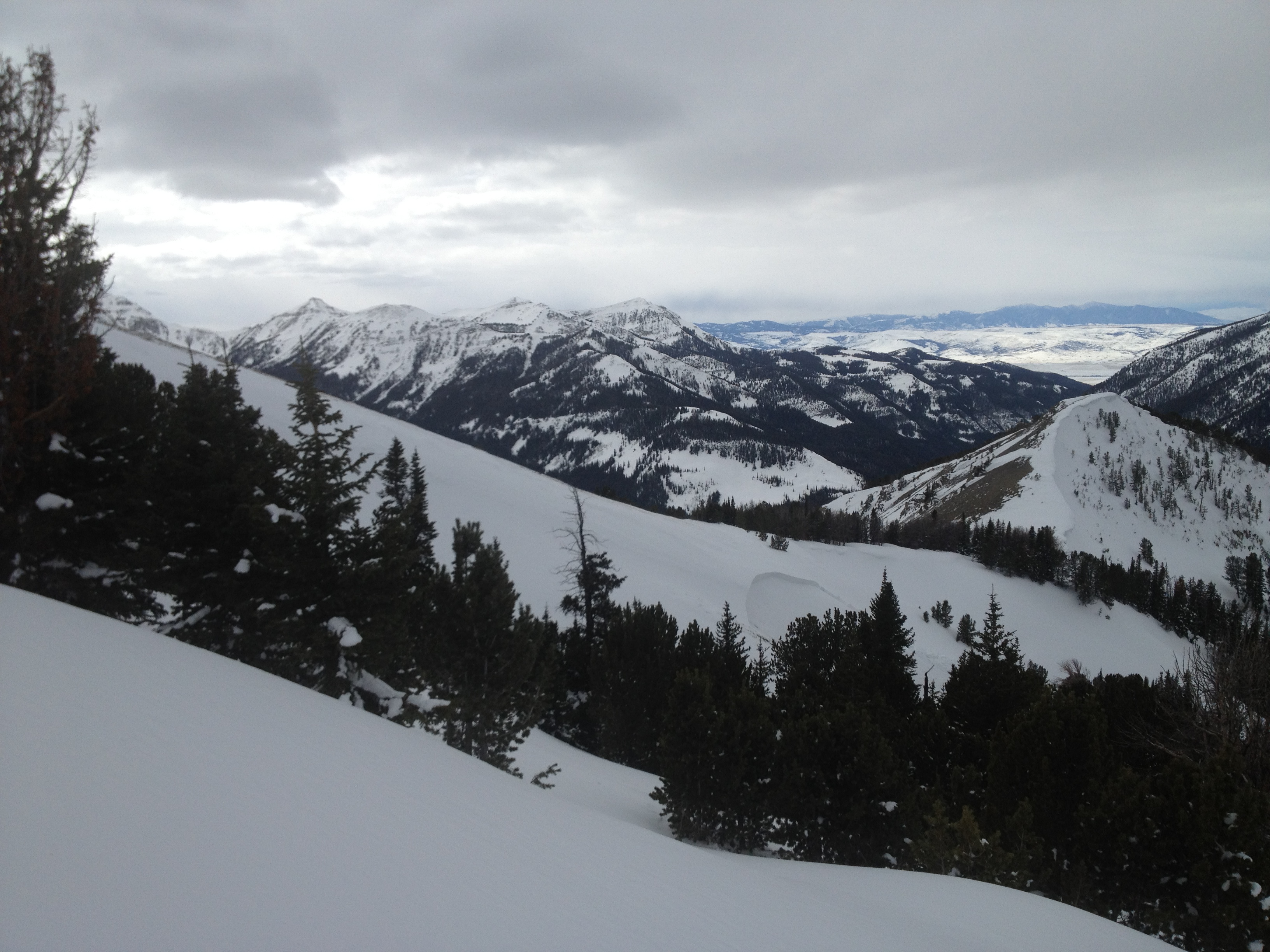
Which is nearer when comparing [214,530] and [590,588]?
[214,530]

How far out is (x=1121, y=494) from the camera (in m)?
176

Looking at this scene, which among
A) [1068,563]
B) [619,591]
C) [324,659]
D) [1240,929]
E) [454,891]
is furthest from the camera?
[1068,563]

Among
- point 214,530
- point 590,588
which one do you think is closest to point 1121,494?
point 590,588

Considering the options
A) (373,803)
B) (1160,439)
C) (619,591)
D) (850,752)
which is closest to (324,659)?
(373,803)

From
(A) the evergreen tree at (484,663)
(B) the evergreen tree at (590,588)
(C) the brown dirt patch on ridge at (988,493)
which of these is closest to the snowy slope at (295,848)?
(A) the evergreen tree at (484,663)

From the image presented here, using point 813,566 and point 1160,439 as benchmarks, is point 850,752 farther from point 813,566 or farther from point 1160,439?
point 1160,439

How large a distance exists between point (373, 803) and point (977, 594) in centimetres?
10274

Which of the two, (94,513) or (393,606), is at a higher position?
(94,513)

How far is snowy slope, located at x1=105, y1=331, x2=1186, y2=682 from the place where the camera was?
176ft

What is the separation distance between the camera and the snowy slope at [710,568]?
53.7m

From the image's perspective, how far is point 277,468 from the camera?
14812 millimetres

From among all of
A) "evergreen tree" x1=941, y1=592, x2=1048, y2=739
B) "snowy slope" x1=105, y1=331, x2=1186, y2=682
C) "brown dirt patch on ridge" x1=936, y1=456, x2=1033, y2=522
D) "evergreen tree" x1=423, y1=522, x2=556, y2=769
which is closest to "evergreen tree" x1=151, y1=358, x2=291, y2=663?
"evergreen tree" x1=423, y1=522, x2=556, y2=769

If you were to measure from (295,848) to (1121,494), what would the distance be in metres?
221

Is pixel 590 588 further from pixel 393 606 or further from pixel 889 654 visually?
pixel 393 606
